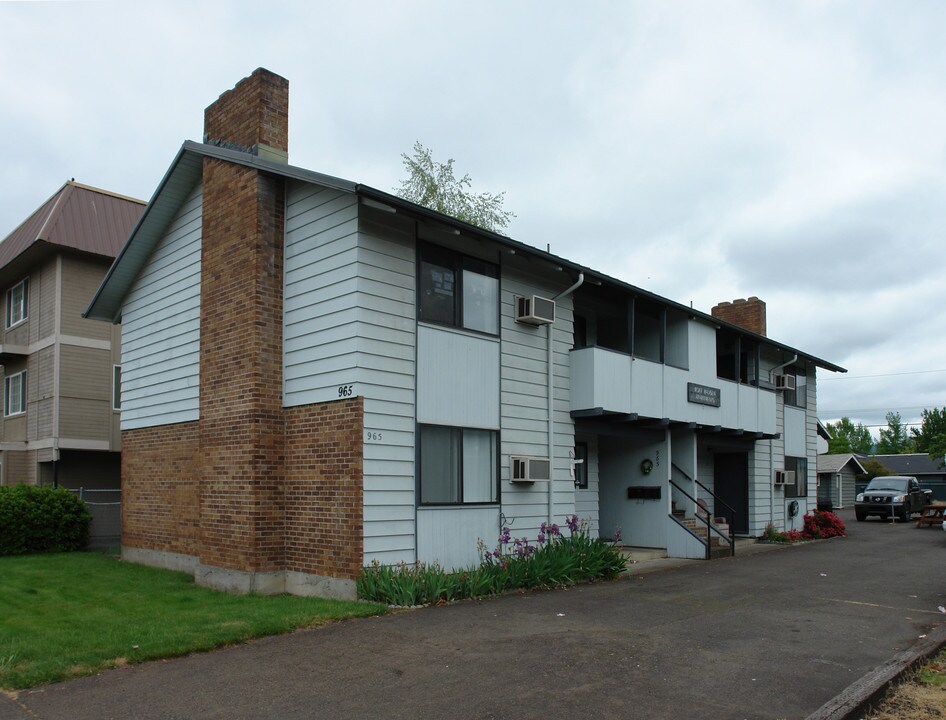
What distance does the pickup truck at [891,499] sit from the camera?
3203 centimetres

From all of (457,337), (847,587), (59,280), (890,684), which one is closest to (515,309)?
(457,337)

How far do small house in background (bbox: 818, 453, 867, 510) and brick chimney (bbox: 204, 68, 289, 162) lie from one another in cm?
4045

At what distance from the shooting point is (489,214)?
3503 centimetres

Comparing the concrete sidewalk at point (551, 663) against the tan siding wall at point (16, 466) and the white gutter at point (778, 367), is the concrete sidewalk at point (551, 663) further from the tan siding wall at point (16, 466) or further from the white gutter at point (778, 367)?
the tan siding wall at point (16, 466)

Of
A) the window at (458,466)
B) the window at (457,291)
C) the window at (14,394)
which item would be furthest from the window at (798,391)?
the window at (14,394)

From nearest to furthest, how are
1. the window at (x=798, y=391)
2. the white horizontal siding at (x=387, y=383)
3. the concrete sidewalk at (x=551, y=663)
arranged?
the concrete sidewalk at (x=551, y=663), the white horizontal siding at (x=387, y=383), the window at (x=798, y=391)

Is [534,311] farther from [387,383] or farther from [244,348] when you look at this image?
[244,348]

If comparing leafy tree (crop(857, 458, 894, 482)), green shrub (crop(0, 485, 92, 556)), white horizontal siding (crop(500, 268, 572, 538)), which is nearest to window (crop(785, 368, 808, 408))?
white horizontal siding (crop(500, 268, 572, 538))

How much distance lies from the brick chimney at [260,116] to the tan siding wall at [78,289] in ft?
36.7

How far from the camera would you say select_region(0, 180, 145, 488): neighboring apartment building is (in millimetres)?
22953

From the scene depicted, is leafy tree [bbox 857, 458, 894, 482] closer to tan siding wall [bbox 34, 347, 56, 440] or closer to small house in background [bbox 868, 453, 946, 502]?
small house in background [bbox 868, 453, 946, 502]

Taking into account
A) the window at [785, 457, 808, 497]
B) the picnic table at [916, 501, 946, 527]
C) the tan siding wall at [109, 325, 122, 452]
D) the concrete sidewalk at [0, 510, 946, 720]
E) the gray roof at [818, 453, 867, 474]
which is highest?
the tan siding wall at [109, 325, 122, 452]

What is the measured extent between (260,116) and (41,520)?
34.2 ft

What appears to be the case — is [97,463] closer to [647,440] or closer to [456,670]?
[647,440]
